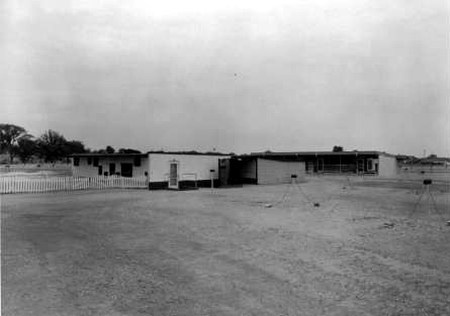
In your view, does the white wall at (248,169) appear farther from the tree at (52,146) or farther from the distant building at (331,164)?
the tree at (52,146)

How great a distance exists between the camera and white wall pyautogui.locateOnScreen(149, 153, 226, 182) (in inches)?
969

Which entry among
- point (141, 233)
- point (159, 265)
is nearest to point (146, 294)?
point (159, 265)

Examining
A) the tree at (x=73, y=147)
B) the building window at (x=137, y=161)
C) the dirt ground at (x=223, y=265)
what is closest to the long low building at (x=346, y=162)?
the building window at (x=137, y=161)

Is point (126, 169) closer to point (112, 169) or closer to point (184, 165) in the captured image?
point (112, 169)

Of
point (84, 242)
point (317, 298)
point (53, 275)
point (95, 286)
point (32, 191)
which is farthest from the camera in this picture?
point (32, 191)

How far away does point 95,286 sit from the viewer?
18.1 ft

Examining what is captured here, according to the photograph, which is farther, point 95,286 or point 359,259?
point 359,259

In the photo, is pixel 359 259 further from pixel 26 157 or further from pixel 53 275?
pixel 26 157

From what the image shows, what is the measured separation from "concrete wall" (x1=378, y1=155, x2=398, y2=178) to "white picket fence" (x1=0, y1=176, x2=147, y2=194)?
35932mm

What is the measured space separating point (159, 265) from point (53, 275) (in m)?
1.57

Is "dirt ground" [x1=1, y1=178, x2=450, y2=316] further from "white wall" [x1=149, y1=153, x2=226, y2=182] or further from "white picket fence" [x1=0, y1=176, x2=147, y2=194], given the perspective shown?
"white wall" [x1=149, y1=153, x2=226, y2=182]

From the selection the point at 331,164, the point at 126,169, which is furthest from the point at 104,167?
the point at 331,164

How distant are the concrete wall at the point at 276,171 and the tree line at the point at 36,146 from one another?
34860 millimetres

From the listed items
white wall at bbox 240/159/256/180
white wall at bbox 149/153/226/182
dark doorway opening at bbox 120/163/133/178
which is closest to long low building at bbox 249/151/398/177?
white wall at bbox 240/159/256/180
